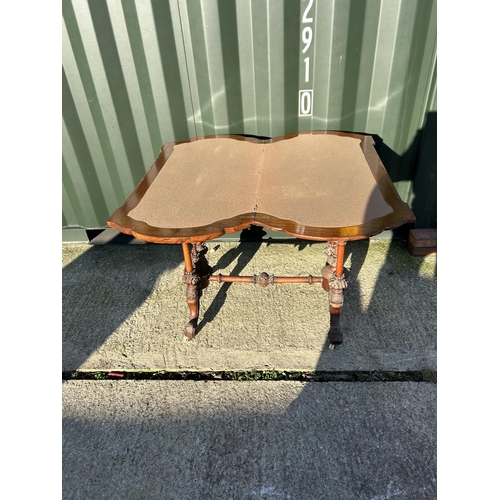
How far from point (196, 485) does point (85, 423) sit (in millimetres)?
794

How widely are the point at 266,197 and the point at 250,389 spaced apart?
1.19m

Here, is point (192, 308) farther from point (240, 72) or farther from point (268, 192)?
point (240, 72)

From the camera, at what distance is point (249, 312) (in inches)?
118

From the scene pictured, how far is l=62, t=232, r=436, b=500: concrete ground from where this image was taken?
206 centimetres

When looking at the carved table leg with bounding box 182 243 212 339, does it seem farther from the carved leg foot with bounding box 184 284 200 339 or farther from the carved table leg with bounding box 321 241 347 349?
the carved table leg with bounding box 321 241 347 349

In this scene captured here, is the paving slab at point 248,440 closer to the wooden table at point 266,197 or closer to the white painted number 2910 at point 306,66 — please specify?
the wooden table at point 266,197

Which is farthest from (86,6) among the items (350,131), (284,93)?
(350,131)

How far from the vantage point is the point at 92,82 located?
10.0 ft

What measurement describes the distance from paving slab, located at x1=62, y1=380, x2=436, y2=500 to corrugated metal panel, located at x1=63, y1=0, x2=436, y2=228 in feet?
6.14

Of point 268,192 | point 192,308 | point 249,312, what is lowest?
point 249,312

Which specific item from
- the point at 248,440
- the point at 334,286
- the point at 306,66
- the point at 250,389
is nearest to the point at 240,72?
the point at 306,66

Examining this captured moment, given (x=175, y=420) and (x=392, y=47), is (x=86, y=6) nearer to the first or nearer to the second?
(x=392, y=47)

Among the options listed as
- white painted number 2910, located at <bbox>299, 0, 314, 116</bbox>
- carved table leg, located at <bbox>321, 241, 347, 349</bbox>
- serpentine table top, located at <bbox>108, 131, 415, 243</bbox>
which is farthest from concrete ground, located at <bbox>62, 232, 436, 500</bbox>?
white painted number 2910, located at <bbox>299, 0, 314, 116</bbox>

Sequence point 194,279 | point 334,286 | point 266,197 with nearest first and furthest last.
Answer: point 266,197
point 334,286
point 194,279
